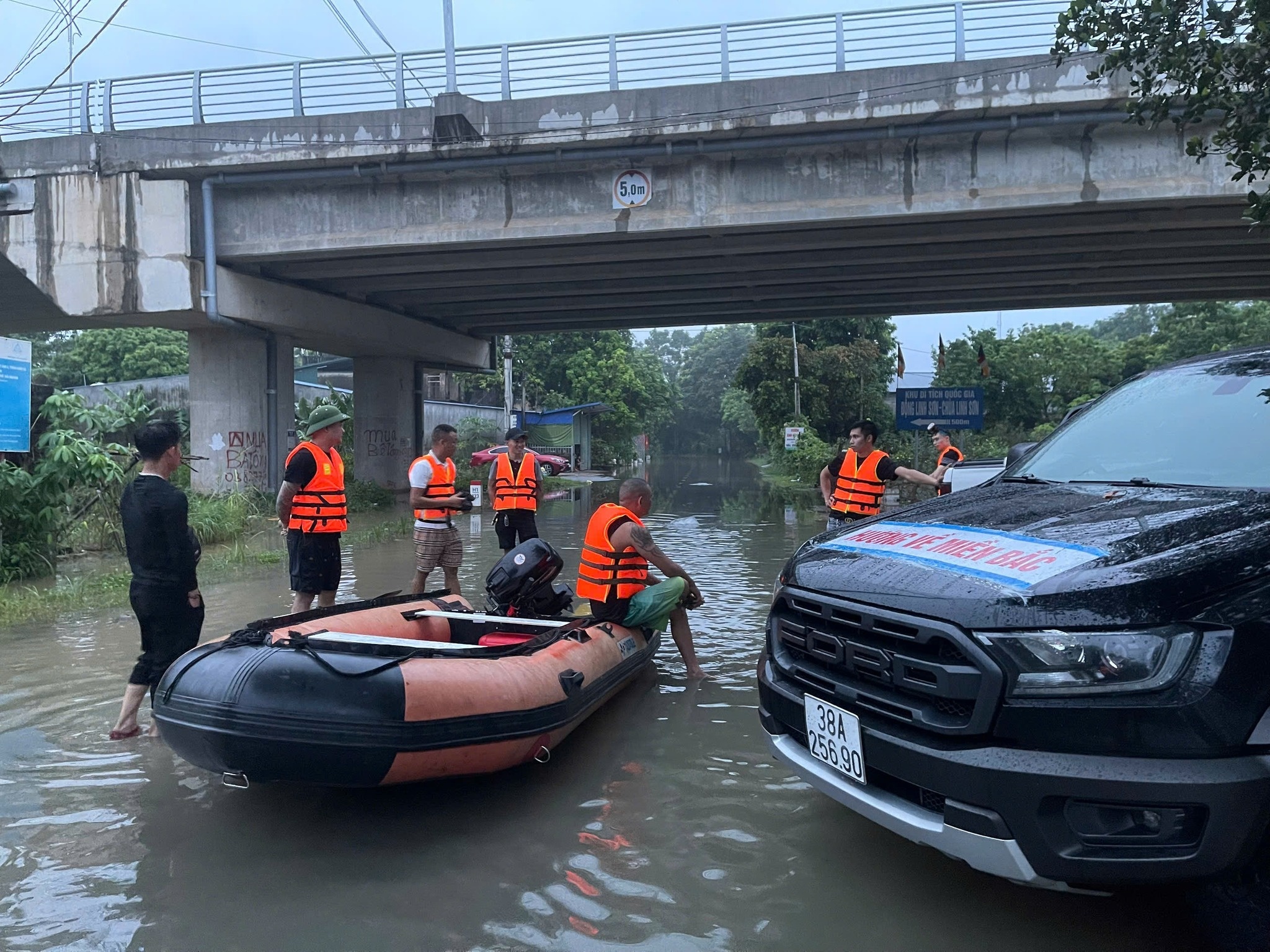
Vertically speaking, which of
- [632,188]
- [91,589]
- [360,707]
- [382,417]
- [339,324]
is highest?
[632,188]

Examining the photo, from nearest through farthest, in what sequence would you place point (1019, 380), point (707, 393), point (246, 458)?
point (246, 458) < point (1019, 380) < point (707, 393)

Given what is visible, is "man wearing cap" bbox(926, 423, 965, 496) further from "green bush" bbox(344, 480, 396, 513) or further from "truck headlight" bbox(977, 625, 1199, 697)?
"green bush" bbox(344, 480, 396, 513)

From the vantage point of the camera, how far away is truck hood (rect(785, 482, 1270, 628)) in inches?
104

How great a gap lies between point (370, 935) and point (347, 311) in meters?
18.4

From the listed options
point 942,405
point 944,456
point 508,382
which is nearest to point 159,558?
point 944,456

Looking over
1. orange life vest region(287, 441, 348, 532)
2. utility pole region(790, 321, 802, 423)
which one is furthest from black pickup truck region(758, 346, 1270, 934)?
utility pole region(790, 321, 802, 423)

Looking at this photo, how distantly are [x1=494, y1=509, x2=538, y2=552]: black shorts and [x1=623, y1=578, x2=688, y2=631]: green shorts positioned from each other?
11.3 ft

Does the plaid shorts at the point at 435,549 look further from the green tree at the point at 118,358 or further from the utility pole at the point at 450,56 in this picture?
the green tree at the point at 118,358

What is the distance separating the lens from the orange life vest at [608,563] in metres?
6.07

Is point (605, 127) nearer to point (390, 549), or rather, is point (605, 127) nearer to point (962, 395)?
point (390, 549)

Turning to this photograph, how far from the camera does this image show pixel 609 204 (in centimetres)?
1462

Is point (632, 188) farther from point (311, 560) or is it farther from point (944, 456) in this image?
point (311, 560)

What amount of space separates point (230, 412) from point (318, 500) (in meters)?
12.8

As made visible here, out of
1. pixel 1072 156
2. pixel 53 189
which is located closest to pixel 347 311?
pixel 53 189
